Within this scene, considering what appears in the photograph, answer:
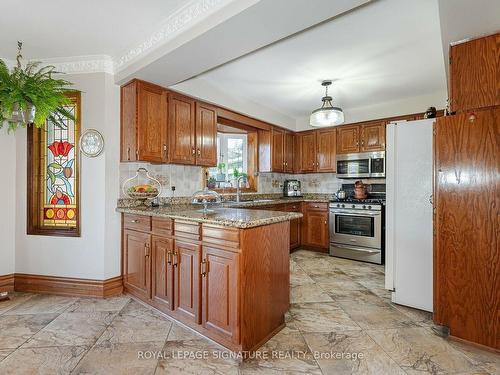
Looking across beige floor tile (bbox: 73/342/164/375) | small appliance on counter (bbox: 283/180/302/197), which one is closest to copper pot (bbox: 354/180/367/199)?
small appliance on counter (bbox: 283/180/302/197)

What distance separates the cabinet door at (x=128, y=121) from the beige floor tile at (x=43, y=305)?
61.1 inches

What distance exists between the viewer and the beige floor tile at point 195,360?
5.64 feet

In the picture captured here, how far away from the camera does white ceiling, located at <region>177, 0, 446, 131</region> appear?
2.24m

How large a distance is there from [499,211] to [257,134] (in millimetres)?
3678

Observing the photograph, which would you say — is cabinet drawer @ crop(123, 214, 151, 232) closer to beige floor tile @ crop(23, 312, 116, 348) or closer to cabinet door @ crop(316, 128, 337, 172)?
beige floor tile @ crop(23, 312, 116, 348)

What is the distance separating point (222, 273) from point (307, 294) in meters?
1.43

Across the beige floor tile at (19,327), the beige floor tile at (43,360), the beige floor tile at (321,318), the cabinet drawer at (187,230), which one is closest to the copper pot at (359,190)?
the beige floor tile at (321,318)

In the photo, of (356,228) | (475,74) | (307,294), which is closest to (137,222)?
(307,294)

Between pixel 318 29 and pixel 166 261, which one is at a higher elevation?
pixel 318 29

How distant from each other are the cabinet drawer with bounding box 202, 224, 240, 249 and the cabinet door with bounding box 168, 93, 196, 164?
1433 mm

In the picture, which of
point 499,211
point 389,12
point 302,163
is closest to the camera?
point 499,211

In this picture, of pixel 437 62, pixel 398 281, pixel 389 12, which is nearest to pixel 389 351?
pixel 398 281

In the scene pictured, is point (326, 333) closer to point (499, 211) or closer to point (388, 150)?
point (499, 211)

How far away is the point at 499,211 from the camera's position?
184cm
